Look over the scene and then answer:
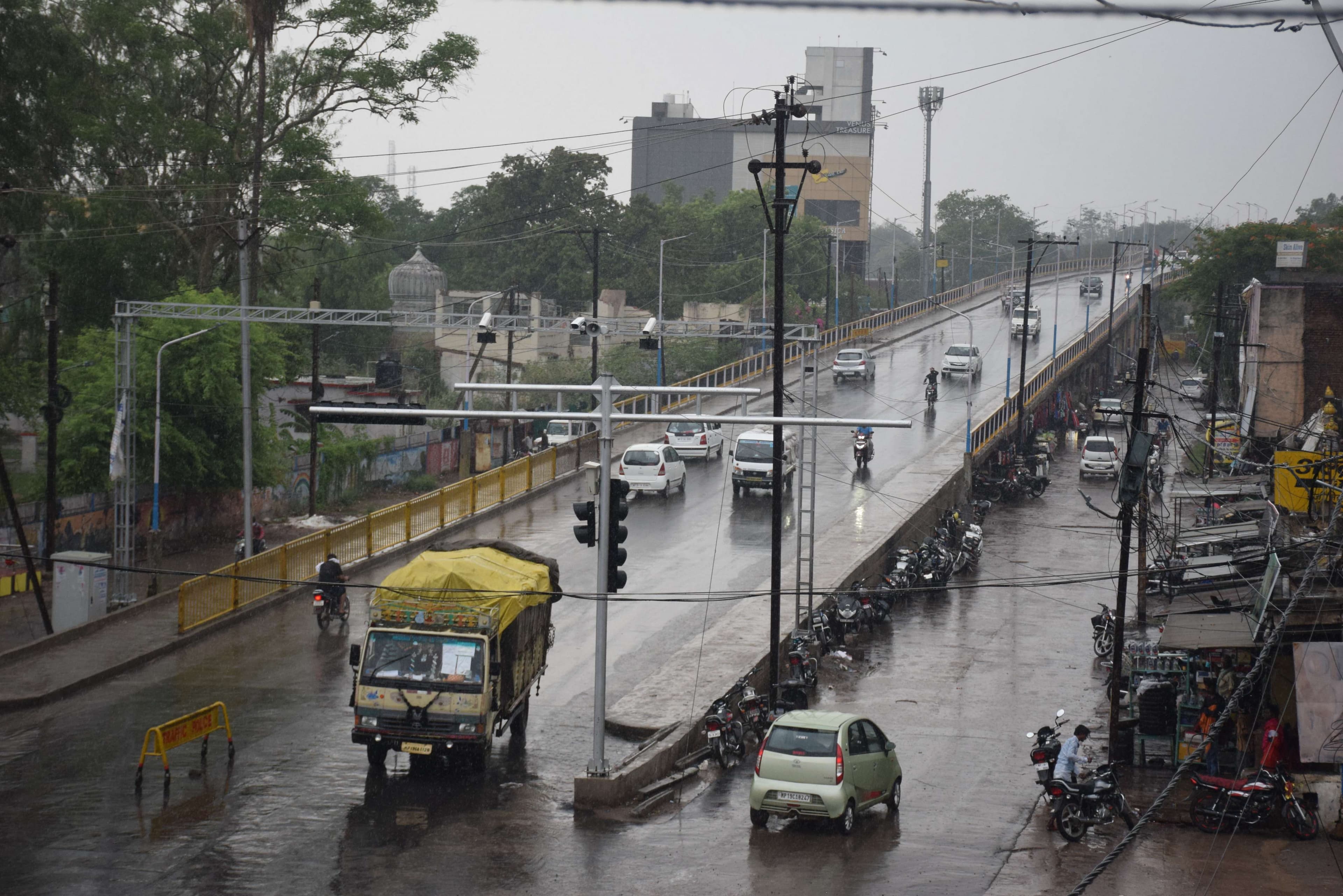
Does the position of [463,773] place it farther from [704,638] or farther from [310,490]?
[310,490]

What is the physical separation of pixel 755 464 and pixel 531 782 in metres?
21.6

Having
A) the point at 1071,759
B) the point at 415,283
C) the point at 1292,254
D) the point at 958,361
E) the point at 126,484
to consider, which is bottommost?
the point at 1071,759

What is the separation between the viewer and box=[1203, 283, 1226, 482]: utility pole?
39.2 m

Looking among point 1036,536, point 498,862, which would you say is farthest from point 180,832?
point 1036,536

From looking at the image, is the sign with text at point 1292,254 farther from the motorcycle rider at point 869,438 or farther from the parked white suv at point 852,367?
the motorcycle rider at point 869,438

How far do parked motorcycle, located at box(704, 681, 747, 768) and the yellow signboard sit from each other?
9052 mm

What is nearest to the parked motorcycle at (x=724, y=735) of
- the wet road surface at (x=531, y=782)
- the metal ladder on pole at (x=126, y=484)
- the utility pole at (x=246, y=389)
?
the wet road surface at (x=531, y=782)

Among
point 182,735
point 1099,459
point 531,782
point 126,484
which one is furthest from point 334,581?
point 1099,459

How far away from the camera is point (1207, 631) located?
1964 cm

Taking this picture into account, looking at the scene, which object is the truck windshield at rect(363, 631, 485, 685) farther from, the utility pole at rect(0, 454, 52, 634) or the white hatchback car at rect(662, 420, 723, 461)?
the white hatchback car at rect(662, 420, 723, 461)

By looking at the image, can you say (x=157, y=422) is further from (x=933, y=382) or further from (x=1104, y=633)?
(x=933, y=382)

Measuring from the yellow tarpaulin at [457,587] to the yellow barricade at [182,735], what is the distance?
108 inches

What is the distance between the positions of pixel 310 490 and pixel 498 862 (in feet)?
86.8

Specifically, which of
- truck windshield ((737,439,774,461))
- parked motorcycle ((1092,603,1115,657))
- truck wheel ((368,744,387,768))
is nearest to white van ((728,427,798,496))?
truck windshield ((737,439,774,461))
